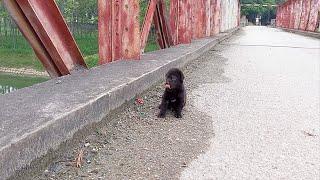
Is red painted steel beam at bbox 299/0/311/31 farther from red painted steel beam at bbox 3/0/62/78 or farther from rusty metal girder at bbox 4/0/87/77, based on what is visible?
red painted steel beam at bbox 3/0/62/78

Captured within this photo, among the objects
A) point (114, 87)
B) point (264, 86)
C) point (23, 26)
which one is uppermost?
point (23, 26)

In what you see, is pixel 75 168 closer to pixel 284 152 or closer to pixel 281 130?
pixel 284 152

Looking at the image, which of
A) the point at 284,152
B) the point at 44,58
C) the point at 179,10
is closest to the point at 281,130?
the point at 284,152

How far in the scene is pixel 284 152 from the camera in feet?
8.95

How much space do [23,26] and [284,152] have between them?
1.93 m

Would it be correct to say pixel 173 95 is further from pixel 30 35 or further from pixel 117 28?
pixel 117 28

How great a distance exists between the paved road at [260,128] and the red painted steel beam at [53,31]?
118cm

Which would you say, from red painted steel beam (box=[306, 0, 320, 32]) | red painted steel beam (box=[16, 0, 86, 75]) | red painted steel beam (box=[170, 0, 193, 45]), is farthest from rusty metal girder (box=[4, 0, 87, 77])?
red painted steel beam (box=[306, 0, 320, 32])

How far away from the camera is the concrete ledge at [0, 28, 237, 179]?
1984mm

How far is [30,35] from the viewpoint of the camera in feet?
10.9

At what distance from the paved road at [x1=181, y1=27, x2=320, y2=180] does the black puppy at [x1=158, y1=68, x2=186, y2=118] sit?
283 mm

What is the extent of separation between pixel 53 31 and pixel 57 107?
1.06m

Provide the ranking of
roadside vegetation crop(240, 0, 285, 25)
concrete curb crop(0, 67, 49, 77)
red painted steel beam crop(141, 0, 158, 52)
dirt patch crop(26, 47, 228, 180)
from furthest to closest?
roadside vegetation crop(240, 0, 285, 25), concrete curb crop(0, 67, 49, 77), red painted steel beam crop(141, 0, 158, 52), dirt patch crop(26, 47, 228, 180)

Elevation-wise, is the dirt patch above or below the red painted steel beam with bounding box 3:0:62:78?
below
